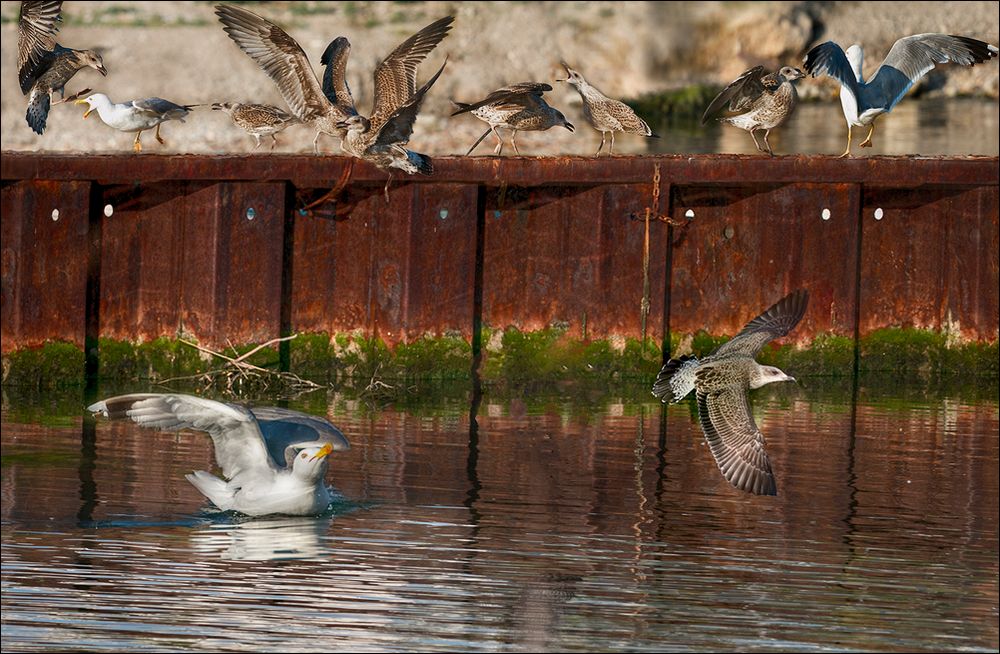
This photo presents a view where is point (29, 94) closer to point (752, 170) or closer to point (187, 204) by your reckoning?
point (187, 204)

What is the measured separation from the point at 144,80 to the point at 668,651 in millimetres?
28963

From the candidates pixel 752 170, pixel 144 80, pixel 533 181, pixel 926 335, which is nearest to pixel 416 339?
pixel 533 181

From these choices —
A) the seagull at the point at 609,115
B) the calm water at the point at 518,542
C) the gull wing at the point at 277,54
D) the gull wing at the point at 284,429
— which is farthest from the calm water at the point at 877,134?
the gull wing at the point at 284,429

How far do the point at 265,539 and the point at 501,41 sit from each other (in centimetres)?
2977

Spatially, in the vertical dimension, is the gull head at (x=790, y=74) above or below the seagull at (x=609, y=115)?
above

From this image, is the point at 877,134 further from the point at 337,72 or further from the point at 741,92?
the point at 337,72

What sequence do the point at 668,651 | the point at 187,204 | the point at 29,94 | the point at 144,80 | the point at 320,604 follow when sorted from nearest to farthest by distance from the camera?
the point at 668,651 → the point at 320,604 → the point at 187,204 → the point at 29,94 → the point at 144,80

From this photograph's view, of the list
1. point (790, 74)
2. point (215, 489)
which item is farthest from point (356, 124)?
point (215, 489)

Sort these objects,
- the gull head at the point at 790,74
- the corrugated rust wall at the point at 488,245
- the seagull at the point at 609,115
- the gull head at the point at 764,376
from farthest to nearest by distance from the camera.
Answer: the seagull at the point at 609,115, the gull head at the point at 790,74, the corrugated rust wall at the point at 488,245, the gull head at the point at 764,376

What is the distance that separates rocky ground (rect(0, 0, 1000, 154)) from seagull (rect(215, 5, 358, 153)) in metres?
17.2

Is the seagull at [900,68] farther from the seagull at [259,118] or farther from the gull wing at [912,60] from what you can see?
the seagull at [259,118]

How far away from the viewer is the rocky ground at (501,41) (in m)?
36.5

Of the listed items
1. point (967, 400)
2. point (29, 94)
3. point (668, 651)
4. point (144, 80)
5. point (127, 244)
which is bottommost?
point (668, 651)

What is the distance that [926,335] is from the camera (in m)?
17.0
